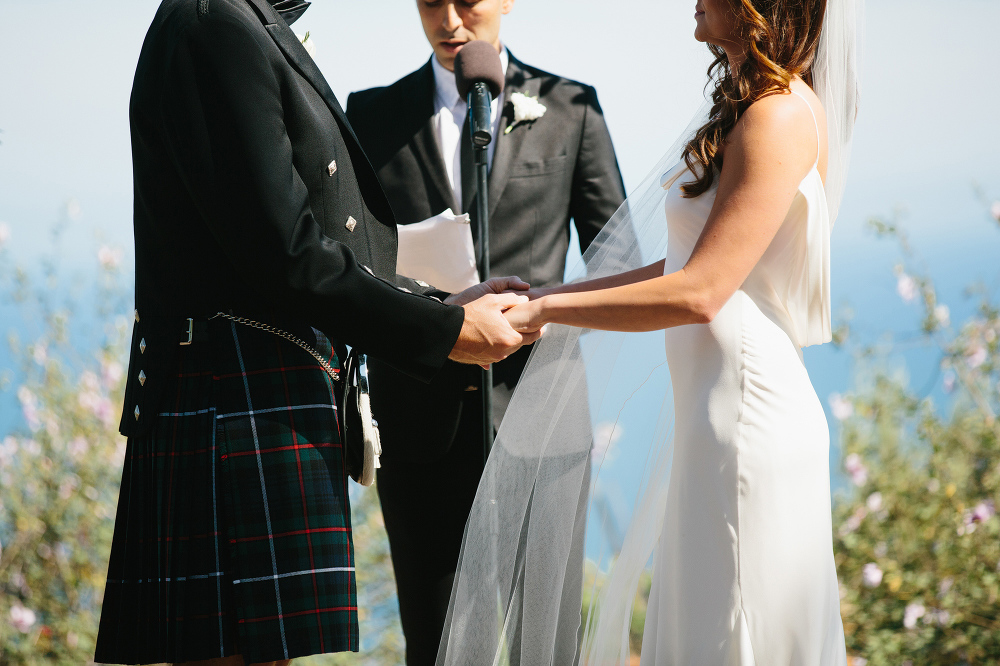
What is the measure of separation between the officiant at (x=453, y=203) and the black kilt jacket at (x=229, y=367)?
29.2 inches

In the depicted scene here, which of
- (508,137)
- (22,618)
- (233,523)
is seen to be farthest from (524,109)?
(22,618)

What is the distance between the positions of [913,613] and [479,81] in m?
2.43

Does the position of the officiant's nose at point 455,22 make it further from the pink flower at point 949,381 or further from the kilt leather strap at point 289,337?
the pink flower at point 949,381

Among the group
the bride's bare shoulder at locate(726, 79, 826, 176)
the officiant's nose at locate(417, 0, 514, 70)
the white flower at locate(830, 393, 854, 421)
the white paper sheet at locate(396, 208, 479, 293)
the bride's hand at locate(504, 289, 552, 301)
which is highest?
the officiant's nose at locate(417, 0, 514, 70)

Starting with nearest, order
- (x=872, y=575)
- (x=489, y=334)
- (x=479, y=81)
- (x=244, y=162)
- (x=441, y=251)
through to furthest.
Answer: (x=244, y=162)
(x=489, y=334)
(x=479, y=81)
(x=441, y=251)
(x=872, y=575)

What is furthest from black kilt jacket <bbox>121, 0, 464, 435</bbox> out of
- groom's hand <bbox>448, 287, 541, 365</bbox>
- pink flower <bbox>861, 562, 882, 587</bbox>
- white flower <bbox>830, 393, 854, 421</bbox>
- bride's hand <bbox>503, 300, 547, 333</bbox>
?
white flower <bbox>830, 393, 854, 421</bbox>

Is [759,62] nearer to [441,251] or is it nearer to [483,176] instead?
[483,176]

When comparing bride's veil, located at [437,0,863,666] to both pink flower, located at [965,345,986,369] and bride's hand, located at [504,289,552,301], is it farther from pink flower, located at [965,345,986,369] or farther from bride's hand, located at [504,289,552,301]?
pink flower, located at [965,345,986,369]

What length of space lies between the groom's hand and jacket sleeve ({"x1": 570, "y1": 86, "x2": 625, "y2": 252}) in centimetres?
67

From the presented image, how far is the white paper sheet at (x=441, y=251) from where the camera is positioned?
2195mm

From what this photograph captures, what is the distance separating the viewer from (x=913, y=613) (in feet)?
9.98

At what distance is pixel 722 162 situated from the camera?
1619 millimetres

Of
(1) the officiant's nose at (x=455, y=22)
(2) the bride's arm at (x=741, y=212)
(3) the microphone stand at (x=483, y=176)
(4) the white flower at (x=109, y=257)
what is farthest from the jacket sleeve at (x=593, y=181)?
(4) the white flower at (x=109, y=257)

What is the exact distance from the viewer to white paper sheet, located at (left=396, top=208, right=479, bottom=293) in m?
2.20
